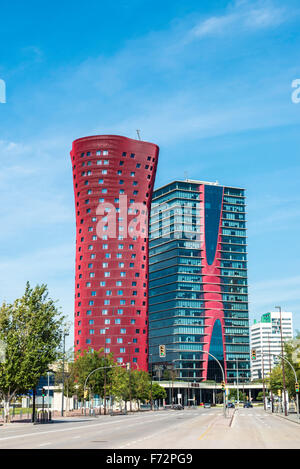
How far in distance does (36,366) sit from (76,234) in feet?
366

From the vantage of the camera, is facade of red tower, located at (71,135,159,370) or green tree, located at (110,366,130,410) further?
facade of red tower, located at (71,135,159,370)

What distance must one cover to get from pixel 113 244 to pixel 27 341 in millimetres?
101766

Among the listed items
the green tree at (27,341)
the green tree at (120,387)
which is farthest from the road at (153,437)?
the green tree at (120,387)

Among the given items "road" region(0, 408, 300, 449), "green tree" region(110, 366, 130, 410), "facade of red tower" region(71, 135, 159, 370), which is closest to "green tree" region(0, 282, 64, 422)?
"road" region(0, 408, 300, 449)

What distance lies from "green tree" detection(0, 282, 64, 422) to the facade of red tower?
310 ft

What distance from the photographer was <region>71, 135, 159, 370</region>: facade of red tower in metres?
160

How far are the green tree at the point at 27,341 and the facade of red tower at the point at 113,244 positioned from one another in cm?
9453

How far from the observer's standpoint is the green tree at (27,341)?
59.2 metres

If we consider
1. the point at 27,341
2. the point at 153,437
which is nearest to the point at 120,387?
the point at 27,341

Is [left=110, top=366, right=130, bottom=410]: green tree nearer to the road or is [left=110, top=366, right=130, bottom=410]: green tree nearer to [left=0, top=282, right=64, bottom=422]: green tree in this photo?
[left=0, top=282, right=64, bottom=422]: green tree

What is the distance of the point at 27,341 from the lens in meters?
61.7
